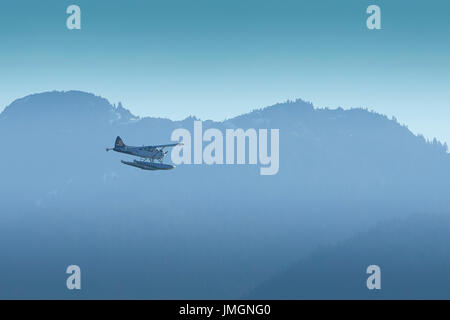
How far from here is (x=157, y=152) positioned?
10800 centimetres
